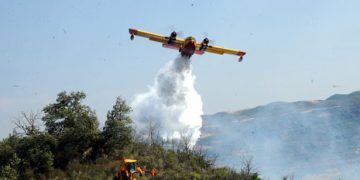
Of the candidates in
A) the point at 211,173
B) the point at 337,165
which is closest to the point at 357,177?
the point at 337,165

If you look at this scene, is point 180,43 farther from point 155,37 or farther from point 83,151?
point 83,151

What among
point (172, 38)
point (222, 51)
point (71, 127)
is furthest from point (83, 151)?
point (222, 51)

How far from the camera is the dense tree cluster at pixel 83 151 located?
1794 inches

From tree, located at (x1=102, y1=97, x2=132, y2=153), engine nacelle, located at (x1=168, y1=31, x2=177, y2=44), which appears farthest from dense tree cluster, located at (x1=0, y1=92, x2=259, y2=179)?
engine nacelle, located at (x1=168, y1=31, x2=177, y2=44)

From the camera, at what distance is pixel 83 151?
5009 centimetres

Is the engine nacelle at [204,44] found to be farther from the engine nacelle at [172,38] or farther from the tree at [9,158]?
the tree at [9,158]

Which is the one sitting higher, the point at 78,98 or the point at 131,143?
the point at 78,98

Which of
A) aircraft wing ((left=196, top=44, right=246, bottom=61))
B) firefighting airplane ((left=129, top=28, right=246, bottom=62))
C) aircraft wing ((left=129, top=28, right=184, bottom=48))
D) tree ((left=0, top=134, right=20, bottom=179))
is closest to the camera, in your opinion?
tree ((left=0, top=134, right=20, bottom=179))

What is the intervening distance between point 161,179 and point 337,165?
551 ft

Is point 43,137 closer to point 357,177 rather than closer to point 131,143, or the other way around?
point 131,143

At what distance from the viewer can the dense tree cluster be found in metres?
45.6

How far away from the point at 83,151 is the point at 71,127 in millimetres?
2860

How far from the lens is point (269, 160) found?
18650 cm

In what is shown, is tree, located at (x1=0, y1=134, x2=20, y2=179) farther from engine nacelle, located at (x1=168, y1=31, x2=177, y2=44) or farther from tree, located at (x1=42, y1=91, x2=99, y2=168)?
engine nacelle, located at (x1=168, y1=31, x2=177, y2=44)
